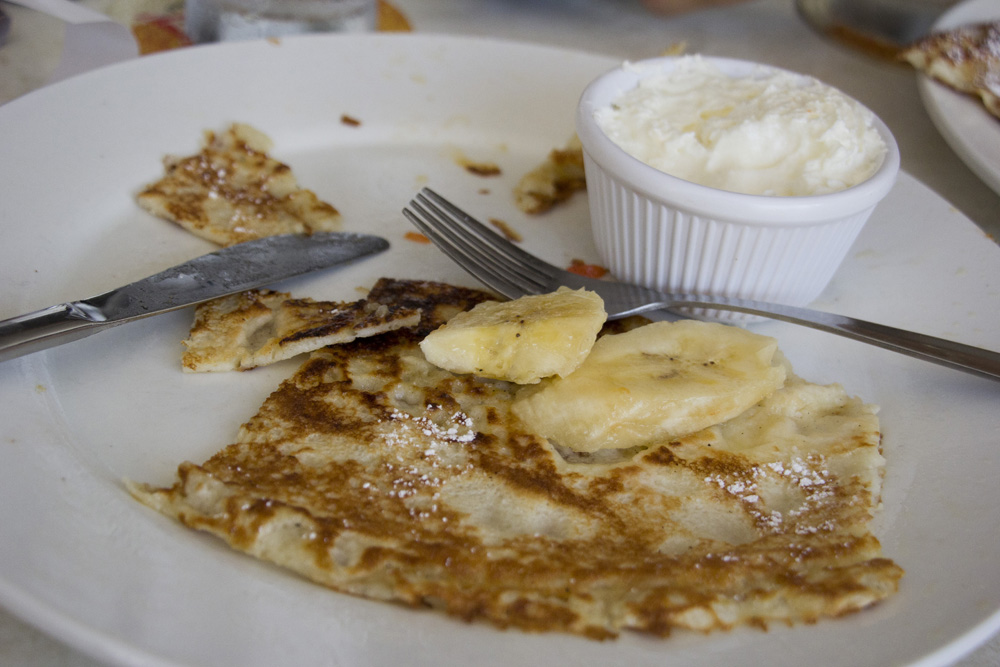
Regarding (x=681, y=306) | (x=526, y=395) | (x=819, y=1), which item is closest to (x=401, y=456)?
(x=526, y=395)

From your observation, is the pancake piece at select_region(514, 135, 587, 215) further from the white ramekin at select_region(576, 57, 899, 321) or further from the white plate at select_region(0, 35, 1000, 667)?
→ the white ramekin at select_region(576, 57, 899, 321)

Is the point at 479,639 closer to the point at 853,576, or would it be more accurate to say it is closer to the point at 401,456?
the point at 401,456

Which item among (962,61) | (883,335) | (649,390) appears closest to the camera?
(649,390)

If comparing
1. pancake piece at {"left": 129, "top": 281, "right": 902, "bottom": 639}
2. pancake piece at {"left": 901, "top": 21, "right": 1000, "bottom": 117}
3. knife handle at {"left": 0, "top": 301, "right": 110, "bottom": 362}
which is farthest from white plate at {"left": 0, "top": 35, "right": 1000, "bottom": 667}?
pancake piece at {"left": 901, "top": 21, "right": 1000, "bottom": 117}

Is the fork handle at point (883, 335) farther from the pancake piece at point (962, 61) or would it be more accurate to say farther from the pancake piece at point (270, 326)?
the pancake piece at point (962, 61)

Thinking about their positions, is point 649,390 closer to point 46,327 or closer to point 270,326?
point 270,326

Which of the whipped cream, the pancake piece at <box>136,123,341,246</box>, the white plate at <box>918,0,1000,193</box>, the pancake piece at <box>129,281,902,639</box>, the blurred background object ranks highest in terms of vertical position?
the whipped cream

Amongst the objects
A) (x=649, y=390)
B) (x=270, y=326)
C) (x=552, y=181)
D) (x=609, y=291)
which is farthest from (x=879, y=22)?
(x=270, y=326)

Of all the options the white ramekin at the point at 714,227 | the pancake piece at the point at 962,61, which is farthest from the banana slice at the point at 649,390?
the pancake piece at the point at 962,61
